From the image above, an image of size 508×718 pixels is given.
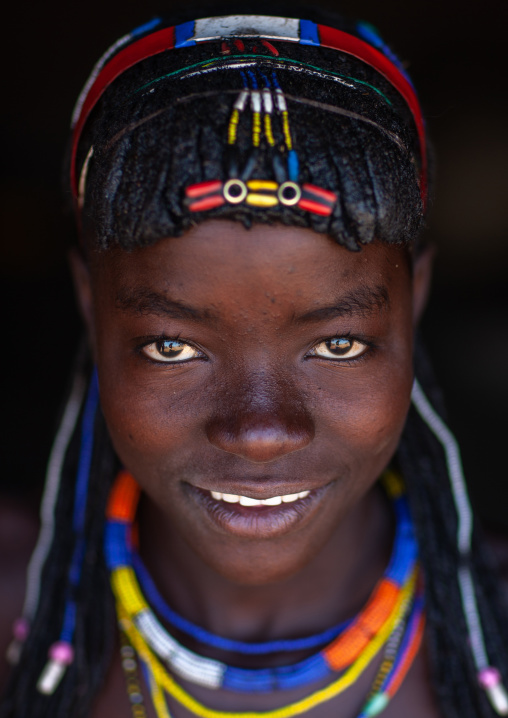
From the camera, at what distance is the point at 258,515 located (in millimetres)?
1461

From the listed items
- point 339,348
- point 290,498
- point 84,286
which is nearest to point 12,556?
point 84,286

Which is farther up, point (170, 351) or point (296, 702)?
point (170, 351)

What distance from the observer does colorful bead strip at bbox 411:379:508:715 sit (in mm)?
1650

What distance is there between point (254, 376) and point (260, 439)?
0.35ft

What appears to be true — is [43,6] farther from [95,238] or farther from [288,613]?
[288,613]

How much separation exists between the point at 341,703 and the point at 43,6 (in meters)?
2.84

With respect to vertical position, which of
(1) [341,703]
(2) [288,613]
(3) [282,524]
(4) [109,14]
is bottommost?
(1) [341,703]

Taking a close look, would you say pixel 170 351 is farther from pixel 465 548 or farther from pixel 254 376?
pixel 465 548

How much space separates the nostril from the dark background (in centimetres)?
241

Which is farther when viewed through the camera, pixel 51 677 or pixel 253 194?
pixel 51 677

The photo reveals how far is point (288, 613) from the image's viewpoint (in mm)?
1757

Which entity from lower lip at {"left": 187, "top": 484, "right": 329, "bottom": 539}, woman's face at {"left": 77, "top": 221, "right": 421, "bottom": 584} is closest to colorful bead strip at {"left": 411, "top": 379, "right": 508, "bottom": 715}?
woman's face at {"left": 77, "top": 221, "right": 421, "bottom": 584}

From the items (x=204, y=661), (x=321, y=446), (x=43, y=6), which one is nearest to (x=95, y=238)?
(x=321, y=446)

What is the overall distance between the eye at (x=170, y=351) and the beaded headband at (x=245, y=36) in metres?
0.27
